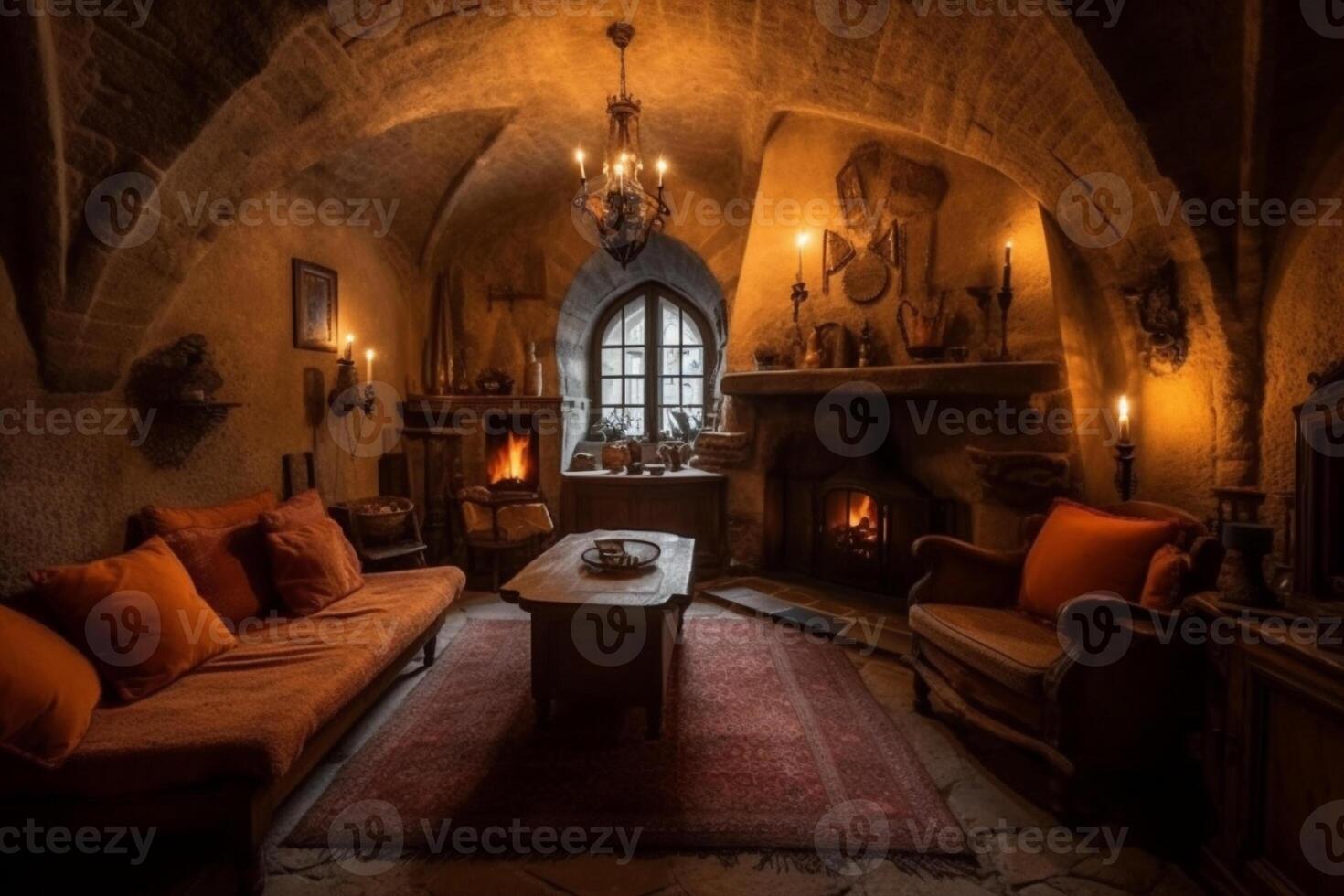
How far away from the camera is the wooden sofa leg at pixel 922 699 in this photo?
2912mm

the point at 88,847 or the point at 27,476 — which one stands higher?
the point at 27,476

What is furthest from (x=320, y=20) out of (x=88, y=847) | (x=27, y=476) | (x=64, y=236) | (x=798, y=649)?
(x=798, y=649)

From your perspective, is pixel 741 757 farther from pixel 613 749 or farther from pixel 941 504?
pixel 941 504

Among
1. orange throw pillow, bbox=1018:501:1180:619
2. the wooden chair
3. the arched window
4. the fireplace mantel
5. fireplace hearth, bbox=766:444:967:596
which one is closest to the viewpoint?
orange throw pillow, bbox=1018:501:1180:619

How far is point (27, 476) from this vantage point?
2299 millimetres

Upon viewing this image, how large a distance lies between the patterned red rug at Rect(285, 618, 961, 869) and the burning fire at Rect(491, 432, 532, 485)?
8.17ft

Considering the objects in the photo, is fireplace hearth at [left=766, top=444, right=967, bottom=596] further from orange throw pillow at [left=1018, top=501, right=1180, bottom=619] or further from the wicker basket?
the wicker basket

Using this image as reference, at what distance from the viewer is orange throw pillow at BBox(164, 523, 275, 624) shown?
8.77ft

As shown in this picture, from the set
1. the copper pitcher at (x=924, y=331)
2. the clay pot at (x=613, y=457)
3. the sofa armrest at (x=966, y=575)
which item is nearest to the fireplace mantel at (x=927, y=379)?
the copper pitcher at (x=924, y=331)

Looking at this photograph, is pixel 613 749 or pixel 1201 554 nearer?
pixel 1201 554

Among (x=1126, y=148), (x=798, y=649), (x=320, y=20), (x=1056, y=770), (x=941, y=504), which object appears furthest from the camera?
(x=941, y=504)

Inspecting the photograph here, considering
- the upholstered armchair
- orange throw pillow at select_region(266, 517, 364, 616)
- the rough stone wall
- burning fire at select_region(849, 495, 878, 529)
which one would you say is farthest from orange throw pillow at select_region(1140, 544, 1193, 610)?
the rough stone wall

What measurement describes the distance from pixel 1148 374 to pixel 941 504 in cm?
132

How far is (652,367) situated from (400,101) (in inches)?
134
